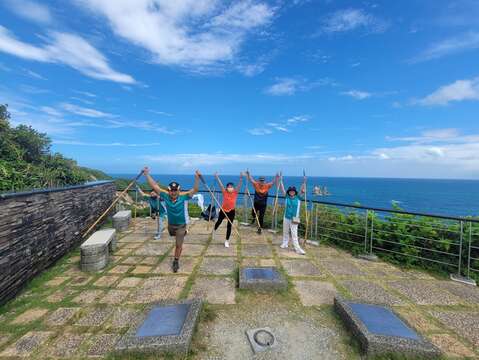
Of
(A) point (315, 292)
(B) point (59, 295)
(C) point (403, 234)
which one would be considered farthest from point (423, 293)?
(B) point (59, 295)

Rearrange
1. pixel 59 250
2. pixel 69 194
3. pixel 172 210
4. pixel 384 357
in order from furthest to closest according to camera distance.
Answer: pixel 69 194
pixel 59 250
pixel 172 210
pixel 384 357

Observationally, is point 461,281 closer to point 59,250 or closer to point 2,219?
point 2,219

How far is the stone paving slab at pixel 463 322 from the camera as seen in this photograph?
2812mm

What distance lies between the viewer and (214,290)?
3834 millimetres

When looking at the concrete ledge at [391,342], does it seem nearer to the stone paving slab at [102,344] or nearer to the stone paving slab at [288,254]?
the stone paving slab at [288,254]

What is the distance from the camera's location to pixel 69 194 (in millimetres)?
5551

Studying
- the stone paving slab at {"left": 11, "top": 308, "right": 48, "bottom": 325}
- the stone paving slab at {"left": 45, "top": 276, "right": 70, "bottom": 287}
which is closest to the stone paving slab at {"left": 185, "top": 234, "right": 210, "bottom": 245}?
the stone paving slab at {"left": 45, "top": 276, "right": 70, "bottom": 287}

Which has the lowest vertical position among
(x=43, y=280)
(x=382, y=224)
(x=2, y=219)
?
(x=43, y=280)

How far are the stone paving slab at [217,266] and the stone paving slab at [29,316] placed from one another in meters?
2.49

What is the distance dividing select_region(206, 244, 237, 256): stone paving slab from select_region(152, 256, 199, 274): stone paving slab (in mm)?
533

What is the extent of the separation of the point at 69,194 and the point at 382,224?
804 centimetres

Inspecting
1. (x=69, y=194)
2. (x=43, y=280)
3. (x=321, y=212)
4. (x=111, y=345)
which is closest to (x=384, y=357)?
(x=111, y=345)

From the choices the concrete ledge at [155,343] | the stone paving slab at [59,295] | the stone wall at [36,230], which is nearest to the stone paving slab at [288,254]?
the concrete ledge at [155,343]

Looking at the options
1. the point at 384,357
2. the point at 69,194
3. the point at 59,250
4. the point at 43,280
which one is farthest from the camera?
the point at 69,194
